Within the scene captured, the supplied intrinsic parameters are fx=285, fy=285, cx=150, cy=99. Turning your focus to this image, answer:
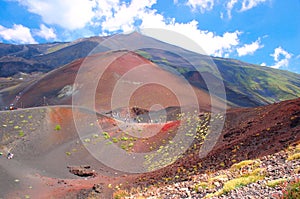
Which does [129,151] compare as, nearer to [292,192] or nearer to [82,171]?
[82,171]

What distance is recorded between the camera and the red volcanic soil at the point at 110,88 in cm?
5725

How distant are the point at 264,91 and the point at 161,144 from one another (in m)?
177

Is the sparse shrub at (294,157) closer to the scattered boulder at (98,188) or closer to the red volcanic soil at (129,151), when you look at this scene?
the red volcanic soil at (129,151)

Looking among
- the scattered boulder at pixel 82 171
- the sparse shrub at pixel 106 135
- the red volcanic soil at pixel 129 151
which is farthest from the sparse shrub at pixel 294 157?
the sparse shrub at pixel 106 135

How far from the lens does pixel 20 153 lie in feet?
70.8

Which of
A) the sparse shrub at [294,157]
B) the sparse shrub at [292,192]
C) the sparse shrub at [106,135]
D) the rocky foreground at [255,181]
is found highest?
the sparse shrub at [106,135]

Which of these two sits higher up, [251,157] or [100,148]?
[100,148]

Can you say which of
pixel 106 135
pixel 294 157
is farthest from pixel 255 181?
pixel 106 135

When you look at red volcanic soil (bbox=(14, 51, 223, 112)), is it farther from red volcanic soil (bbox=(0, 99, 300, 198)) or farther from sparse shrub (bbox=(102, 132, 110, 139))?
red volcanic soil (bbox=(0, 99, 300, 198))

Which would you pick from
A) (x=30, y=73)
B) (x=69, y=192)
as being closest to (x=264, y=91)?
(x=30, y=73)

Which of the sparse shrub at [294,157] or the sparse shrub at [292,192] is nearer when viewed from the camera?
the sparse shrub at [292,192]

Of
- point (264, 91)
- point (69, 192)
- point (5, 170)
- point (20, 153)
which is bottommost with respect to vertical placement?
point (69, 192)

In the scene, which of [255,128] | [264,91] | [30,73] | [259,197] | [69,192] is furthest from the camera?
[264,91]

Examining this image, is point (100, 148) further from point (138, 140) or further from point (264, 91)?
point (264, 91)
